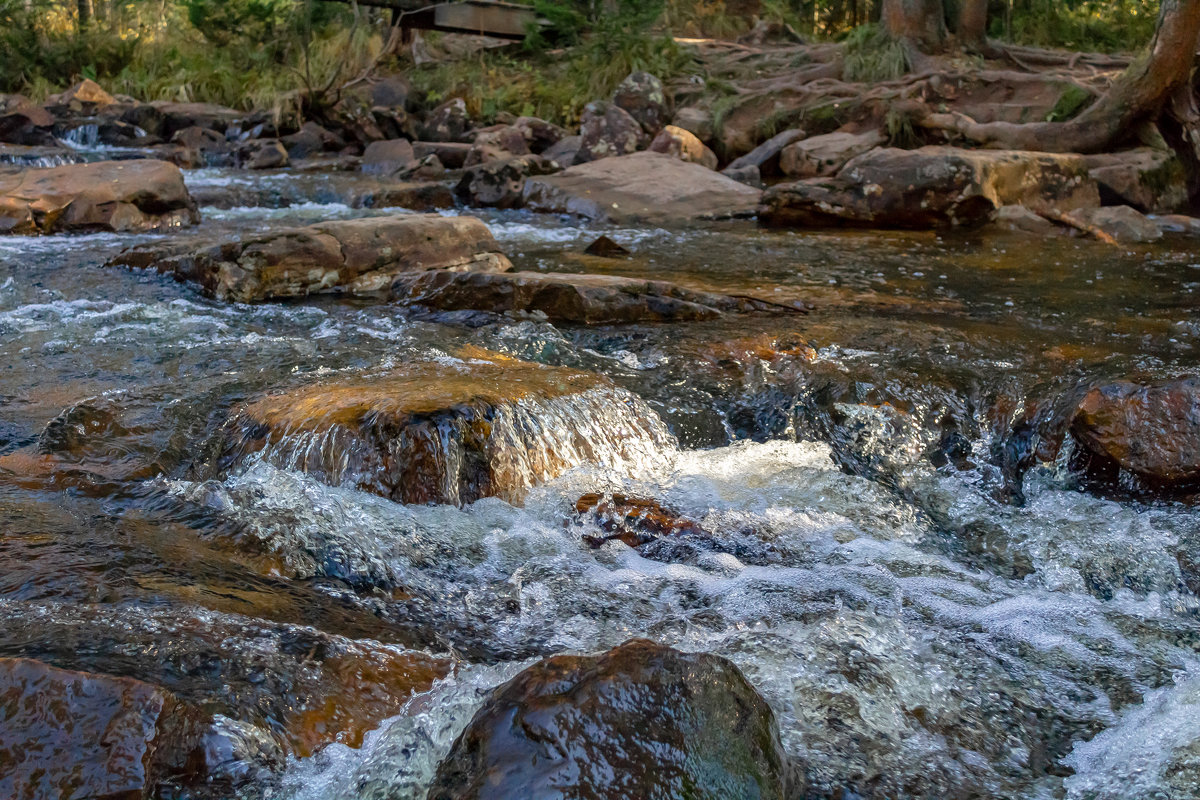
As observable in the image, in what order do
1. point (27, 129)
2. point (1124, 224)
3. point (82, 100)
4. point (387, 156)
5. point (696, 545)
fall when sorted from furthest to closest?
1. point (82, 100)
2. point (27, 129)
3. point (387, 156)
4. point (1124, 224)
5. point (696, 545)

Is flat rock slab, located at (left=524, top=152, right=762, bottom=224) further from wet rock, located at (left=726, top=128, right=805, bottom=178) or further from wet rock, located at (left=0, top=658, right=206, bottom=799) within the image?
wet rock, located at (left=0, top=658, right=206, bottom=799)

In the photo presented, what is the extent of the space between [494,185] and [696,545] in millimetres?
7002

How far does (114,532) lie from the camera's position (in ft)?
9.25

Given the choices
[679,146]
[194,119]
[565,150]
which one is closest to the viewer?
[679,146]

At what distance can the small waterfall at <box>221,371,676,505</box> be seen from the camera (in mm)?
3232

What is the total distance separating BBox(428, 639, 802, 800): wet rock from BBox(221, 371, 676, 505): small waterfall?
1376 mm

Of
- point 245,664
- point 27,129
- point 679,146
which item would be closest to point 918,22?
point 679,146

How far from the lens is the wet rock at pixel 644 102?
13250mm

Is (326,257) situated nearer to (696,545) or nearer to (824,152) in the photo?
(696,545)

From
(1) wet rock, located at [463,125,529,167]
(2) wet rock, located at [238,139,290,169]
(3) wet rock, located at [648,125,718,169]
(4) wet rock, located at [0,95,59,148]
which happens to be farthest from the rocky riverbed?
(4) wet rock, located at [0,95,59,148]

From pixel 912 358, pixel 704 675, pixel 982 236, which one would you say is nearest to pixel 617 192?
pixel 982 236

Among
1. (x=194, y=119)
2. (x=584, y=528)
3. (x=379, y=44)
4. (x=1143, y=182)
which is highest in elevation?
(x=379, y=44)

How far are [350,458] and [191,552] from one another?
63 cm

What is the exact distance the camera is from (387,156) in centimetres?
1255
